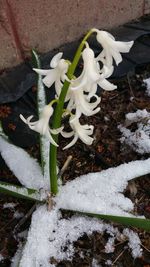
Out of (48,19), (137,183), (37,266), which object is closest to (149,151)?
(137,183)

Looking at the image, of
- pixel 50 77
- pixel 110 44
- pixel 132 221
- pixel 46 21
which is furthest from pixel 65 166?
pixel 46 21

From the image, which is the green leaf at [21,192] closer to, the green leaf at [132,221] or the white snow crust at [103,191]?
the white snow crust at [103,191]

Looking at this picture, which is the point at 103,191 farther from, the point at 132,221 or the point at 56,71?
the point at 56,71

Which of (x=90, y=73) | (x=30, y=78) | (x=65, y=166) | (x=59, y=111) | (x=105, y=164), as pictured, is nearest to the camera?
(x=90, y=73)

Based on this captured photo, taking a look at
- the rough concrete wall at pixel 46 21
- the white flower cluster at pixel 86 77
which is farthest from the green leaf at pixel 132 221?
the rough concrete wall at pixel 46 21

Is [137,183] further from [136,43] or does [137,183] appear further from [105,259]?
[136,43]

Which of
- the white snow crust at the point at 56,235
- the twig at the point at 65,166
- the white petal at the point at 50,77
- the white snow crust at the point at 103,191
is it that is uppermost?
the white petal at the point at 50,77
